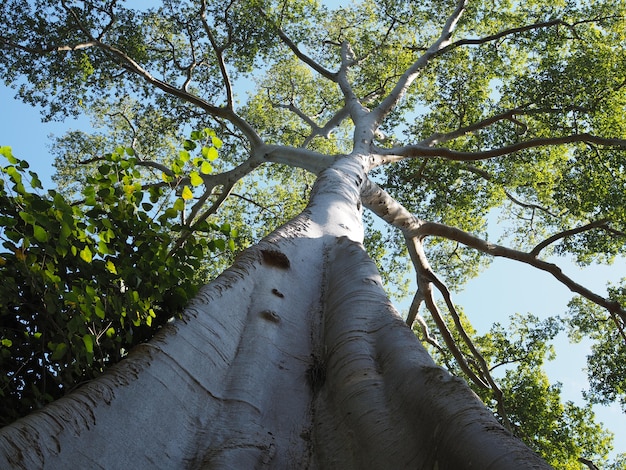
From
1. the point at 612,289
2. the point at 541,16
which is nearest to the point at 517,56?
the point at 541,16

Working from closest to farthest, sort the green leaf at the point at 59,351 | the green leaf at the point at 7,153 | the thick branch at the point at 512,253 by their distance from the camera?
the green leaf at the point at 59,351, the green leaf at the point at 7,153, the thick branch at the point at 512,253

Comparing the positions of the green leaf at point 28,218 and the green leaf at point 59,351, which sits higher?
the green leaf at point 28,218

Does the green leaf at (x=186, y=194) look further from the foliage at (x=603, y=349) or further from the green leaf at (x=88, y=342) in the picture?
the foliage at (x=603, y=349)

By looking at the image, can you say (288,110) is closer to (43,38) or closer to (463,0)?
(463,0)

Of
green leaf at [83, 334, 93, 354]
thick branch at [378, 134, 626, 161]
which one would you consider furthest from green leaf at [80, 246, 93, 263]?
thick branch at [378, 134, 626, 161]

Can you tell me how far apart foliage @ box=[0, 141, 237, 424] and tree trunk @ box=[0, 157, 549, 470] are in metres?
0.38

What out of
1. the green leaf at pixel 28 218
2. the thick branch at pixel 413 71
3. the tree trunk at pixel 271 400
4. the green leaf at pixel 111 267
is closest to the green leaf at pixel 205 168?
the tree trunk at pixel 271 400

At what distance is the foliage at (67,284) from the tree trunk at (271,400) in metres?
0.38

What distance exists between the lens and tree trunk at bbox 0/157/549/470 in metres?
1.69

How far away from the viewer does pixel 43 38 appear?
9266 mm

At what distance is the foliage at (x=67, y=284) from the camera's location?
2.45 m

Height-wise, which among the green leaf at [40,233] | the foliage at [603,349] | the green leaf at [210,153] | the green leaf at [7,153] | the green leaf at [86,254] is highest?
the foliage at [603,349]

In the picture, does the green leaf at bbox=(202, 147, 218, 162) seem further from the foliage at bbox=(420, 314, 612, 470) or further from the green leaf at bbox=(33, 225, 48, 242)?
the foliage at bbox=(420, 314, 612, 470)

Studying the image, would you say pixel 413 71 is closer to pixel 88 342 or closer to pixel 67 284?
pixel 67 284
